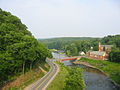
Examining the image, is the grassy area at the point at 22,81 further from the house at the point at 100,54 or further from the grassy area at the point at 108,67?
the house at the point at 100,54

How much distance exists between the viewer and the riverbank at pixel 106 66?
6359 centimetres

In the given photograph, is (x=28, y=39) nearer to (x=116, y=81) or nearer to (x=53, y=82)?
(x=53, y=82)

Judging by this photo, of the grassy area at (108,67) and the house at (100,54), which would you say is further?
the house at (100,54)

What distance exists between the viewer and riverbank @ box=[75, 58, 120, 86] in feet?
209

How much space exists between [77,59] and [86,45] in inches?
1414

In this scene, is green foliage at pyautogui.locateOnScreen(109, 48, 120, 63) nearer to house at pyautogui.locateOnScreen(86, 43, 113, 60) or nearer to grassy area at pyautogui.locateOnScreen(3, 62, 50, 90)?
house at pyautogui.locateOnScreen(86, 43, 113, 60)

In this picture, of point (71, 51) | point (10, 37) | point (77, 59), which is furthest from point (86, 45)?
point (10, 37)

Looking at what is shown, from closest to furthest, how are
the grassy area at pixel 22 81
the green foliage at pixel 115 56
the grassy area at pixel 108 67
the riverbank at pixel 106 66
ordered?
the grassy area at pixel 22 81 → the grassy area at pixel 108 67 → the riverbank at pixel 106 66 → the green foliage at pixel 115 56

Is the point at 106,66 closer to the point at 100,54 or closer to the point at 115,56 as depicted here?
the point at 115,56

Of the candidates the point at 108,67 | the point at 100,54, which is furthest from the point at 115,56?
the point at 100,54

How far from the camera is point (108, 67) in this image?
7612 centimetres

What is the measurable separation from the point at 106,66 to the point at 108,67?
2880 mm

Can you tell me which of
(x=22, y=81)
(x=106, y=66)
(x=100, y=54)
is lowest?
(x=106, y=66)

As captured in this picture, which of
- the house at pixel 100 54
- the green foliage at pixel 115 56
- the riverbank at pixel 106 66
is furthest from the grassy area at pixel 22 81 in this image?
the house at pixel 100 54
